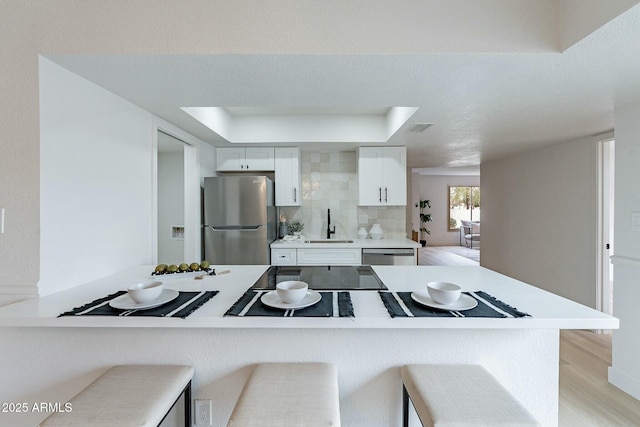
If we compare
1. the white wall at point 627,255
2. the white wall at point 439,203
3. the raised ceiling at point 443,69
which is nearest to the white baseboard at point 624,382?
the white wall at point 627,255

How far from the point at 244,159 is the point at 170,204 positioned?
1.47m

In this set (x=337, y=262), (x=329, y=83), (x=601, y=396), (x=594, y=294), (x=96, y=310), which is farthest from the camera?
(x=337, y=262)

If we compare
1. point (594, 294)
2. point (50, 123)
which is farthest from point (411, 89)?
point (594, 294)

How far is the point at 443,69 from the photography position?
144 centimetres

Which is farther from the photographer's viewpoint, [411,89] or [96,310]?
[411,89]

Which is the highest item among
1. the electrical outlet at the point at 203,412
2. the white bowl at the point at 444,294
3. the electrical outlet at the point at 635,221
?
the electrical outlet at the point at 635,221

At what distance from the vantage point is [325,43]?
1295mm

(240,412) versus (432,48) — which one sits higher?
(432,48)

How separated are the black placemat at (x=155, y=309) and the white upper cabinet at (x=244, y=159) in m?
2.36

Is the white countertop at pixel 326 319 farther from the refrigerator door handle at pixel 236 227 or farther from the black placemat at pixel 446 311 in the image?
the refrigerator door handle at pixel 236 227

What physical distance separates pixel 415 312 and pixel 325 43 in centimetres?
125

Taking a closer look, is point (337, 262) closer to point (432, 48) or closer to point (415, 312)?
point (415, 312)

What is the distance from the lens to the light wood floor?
1.78 m

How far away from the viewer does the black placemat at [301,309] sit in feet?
3.70
